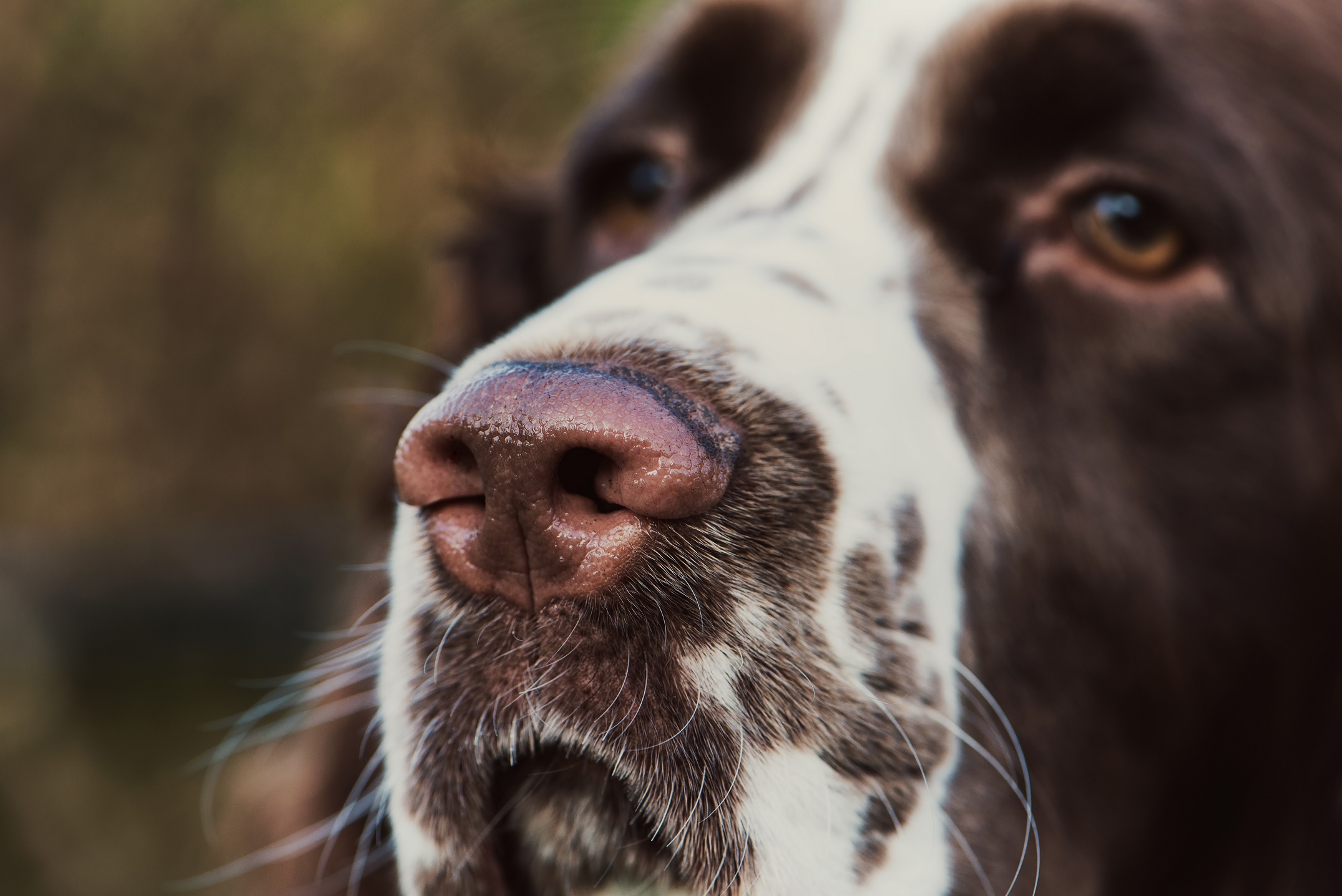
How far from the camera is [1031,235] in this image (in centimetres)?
193

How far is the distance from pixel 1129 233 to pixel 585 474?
3.34ft

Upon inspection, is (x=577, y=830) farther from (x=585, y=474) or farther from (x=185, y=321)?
(x=185, y=321)

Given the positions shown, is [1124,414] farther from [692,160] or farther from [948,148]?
[692,160]

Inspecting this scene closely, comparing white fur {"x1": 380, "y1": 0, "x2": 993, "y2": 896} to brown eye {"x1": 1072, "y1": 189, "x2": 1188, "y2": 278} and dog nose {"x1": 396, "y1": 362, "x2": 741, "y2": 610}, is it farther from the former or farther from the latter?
brown eye {"x1": 1072, "y1": 189, "x2": 1188, "y2": 278}

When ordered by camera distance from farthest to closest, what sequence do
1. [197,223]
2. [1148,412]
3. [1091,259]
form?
[197,223], [1091,259], [1148,412]

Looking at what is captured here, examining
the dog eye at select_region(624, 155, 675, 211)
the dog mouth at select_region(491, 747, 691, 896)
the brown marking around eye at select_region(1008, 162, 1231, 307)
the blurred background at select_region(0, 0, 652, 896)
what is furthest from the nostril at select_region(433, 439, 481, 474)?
the blurred background at select_region(0, 0, 652, 896)

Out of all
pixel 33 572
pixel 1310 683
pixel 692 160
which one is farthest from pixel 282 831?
pixel 33 572

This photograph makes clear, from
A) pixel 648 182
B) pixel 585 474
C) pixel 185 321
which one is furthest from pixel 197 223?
pixel 585 474

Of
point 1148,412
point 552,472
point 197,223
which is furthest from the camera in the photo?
point 197,223

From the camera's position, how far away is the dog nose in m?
1.22

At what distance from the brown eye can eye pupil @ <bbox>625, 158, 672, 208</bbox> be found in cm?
75

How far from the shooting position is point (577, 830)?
143cm

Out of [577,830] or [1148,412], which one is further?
[1148,412]

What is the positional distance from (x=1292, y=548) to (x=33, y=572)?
220 inches
